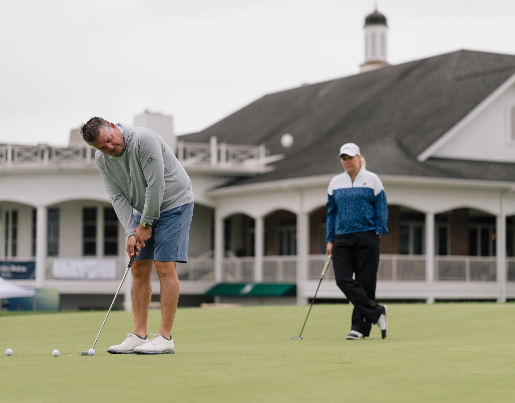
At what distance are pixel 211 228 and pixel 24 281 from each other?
584cm

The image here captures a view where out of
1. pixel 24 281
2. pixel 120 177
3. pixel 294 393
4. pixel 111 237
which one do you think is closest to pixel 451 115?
pixel 111 237

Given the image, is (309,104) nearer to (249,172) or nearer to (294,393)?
(249,172)

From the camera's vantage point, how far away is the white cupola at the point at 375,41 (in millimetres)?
38469

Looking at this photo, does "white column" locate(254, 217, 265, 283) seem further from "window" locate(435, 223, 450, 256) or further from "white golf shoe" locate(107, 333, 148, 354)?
"white golf shoe" locate(107, 333, 148, 354)

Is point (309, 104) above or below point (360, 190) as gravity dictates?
above

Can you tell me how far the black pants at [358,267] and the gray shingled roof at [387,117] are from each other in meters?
15.9

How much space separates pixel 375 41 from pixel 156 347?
108 feet

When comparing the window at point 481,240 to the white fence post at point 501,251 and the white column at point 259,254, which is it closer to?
the white fence post at point 501,251

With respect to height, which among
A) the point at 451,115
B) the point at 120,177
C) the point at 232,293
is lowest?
the point at 232,293

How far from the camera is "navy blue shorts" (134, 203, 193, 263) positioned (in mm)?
7414

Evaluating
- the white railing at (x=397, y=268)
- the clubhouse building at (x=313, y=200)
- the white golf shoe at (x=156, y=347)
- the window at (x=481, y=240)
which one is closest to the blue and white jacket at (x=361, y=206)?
the white golf shoe at (x=156, y=347)

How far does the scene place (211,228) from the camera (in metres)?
32.3

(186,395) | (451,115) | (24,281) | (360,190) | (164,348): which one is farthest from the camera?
(24,281)

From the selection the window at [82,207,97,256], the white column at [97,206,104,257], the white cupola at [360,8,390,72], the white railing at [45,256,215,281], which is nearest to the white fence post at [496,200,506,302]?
the white railing at [45,256,215,281]
